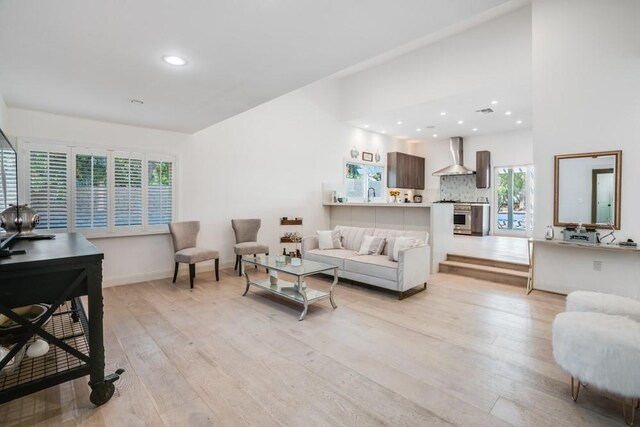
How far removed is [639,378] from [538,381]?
2.18 ft

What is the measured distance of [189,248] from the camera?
15.9ft

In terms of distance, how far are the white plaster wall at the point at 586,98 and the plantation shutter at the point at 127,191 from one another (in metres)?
5.78

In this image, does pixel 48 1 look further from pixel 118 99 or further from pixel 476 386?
pixel 476 386

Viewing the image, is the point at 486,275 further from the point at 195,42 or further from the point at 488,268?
the point at 195,42

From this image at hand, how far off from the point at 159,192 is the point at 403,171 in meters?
6.51

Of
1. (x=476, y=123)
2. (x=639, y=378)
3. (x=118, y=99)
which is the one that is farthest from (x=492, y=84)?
(x=118, y=99)

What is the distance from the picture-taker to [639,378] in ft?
5.24

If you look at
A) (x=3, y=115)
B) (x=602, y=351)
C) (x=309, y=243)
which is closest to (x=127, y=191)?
(x=3, y=115)

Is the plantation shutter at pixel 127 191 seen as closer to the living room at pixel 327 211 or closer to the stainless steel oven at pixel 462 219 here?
the living room at pixel 327 211

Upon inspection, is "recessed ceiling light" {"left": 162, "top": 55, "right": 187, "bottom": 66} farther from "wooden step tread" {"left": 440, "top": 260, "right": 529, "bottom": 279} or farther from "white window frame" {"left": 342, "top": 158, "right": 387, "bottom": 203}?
"white window frame" {"left": 342, "top": 158, "right": 387, "bottom": 203}

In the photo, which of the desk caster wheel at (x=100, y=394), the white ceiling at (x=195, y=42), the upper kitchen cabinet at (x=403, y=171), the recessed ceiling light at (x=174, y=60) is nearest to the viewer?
the white ceiling at (x=195, y=42)

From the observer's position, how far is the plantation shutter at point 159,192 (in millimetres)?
4789

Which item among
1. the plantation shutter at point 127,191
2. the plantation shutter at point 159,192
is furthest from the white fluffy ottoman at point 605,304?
the plantation shutter at point 127,191

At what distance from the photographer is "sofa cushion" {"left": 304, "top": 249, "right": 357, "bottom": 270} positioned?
15.2ft
